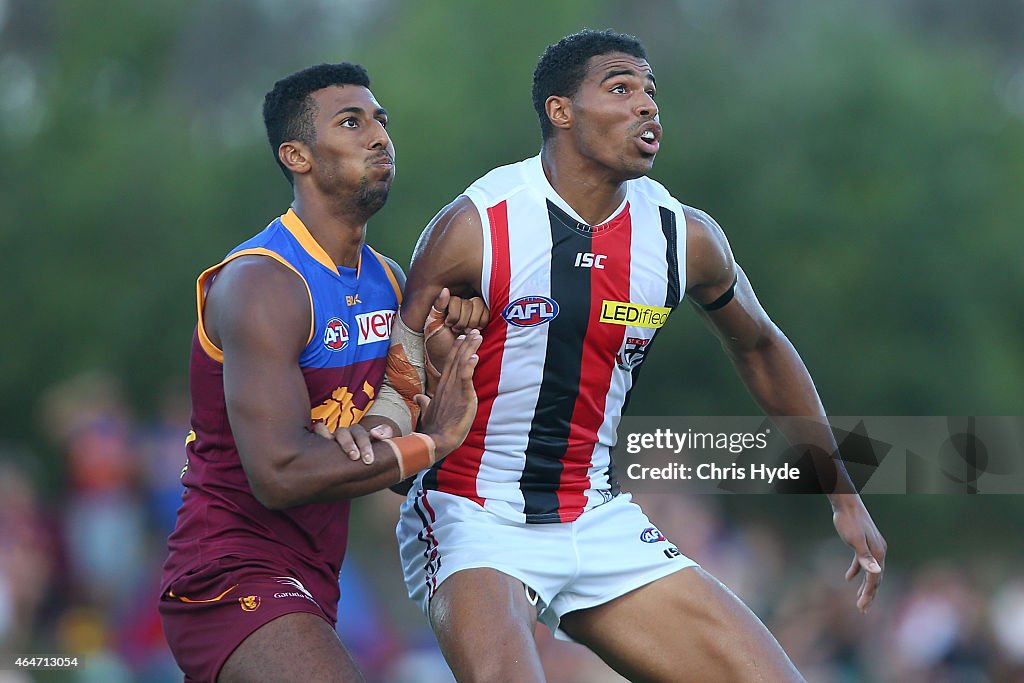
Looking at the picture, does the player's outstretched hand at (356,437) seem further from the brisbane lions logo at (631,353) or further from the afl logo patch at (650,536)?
the afl logo patch at (650,536)

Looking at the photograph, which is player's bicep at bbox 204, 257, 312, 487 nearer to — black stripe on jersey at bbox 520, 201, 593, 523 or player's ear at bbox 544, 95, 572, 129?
black stripe on jersey at bbox 520, 201, 593, 523

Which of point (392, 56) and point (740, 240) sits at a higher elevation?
point (392, 56)

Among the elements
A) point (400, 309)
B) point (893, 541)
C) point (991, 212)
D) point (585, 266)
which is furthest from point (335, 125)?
point (991, 212)

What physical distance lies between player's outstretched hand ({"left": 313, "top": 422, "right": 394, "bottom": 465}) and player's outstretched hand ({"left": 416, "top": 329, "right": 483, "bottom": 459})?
18 centimetres

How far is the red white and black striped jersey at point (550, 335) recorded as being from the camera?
16.2ft

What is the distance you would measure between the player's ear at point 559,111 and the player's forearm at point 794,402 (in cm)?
122

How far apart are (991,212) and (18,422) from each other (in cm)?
1021

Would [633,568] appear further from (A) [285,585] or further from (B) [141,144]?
(B) [141,144]

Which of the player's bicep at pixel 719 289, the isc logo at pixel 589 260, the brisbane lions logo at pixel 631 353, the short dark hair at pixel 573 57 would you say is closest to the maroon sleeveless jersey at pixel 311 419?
the isc logo at pixel 589 260

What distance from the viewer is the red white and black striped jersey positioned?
494cm

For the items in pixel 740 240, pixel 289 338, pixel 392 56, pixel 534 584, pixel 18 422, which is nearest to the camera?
pixel 289 338

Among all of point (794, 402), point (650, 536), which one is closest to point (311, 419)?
point (650, 536)

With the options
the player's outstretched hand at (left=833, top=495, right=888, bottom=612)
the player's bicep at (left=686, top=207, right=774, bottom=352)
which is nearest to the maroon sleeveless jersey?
the player's bicep at (left=686, top=207, right=774, bottom=352)

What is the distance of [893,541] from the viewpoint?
44.7 feet
